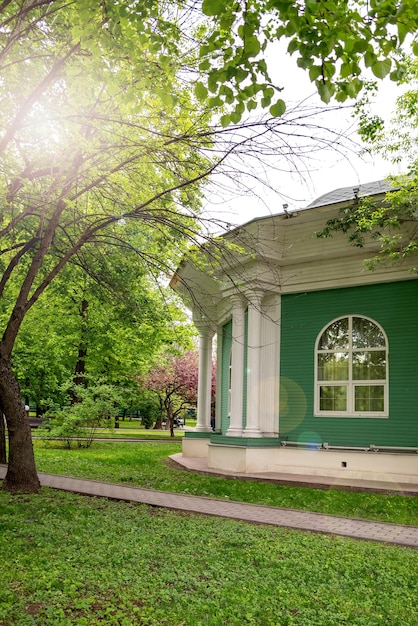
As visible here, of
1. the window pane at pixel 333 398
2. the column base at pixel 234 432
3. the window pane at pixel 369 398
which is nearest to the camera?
the window pane at pixel 369 398

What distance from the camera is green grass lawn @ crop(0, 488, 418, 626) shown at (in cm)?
438

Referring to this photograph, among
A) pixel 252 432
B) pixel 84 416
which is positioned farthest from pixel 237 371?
pixel 84 416

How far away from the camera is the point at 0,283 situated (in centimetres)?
1084

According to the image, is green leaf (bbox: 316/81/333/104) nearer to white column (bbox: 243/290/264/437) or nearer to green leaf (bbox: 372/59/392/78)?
green leaf (bbox: 372/59/392/78)

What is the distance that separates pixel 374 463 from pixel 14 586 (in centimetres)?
883

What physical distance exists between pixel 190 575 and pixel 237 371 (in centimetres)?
920

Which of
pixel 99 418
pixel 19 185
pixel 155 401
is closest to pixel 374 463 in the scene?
pixel 19 185

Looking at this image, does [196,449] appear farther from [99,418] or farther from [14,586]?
[14,586]

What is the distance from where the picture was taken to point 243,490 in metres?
10.9

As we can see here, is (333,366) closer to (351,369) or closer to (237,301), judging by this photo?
(351,369)

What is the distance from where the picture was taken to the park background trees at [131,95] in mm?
4078

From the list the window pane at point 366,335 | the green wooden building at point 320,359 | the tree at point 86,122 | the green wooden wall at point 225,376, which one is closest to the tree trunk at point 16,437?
the tree at point 86,122

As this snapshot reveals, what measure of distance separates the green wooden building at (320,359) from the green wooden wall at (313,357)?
2cm

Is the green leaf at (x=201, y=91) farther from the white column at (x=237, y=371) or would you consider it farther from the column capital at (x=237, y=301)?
the column capital at (x=237, y=301)
